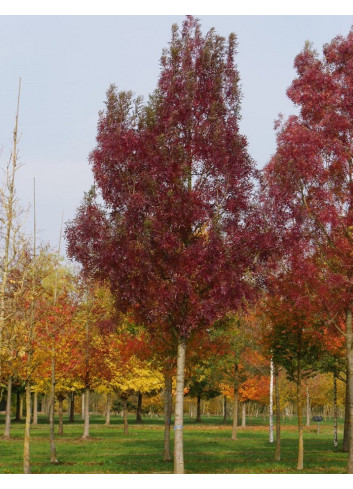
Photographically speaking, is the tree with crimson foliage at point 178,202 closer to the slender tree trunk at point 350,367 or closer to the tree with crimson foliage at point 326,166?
the tree with crimson foliage at point 326,166

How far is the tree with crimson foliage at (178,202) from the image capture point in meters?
12.9

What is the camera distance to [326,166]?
50.2 feet

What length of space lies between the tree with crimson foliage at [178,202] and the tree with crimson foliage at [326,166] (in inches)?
72.7

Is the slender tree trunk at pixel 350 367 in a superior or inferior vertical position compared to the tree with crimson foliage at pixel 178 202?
inferior

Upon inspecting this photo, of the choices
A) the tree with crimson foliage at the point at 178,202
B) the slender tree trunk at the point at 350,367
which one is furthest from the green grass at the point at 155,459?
the tree with crimson foliage at the point at 178,202

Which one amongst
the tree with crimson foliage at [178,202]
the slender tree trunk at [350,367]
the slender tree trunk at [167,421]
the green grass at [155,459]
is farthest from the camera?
the slender tree trunk at [167,421]

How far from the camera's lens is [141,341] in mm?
20531

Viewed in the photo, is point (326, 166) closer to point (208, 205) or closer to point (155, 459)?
point (208, 205)

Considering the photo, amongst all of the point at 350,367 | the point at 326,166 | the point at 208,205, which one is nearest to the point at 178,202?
the point at 208,205

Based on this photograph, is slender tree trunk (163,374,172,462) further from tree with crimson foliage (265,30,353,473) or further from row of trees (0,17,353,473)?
tree with crimson foliage (265,30,353,473)

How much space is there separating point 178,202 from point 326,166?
4728 mm

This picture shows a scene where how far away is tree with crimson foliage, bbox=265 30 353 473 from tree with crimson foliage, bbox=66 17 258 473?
185cm

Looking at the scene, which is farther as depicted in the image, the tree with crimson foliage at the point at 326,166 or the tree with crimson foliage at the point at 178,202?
the tree with crimson foliage at the point at 326,166

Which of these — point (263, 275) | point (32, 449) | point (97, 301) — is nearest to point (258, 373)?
point (97, 301)
